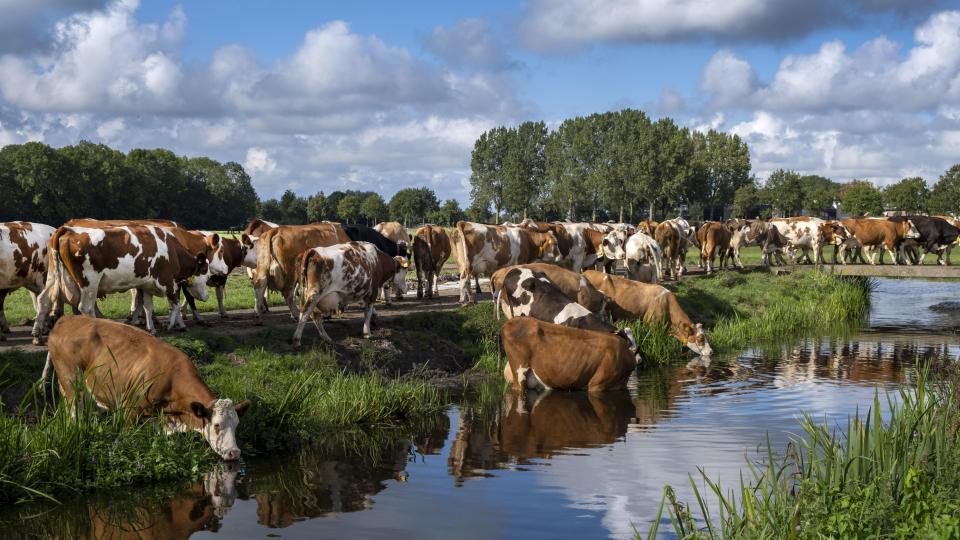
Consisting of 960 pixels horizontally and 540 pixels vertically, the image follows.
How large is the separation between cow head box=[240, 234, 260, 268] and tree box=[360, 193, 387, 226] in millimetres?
112676

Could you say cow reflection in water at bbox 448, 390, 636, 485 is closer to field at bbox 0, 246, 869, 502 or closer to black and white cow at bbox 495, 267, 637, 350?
field at bbox 0, 246, 869, 502

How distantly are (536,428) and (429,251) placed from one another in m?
12.7

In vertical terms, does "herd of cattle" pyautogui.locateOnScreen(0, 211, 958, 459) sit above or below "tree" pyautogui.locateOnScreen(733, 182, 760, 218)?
below

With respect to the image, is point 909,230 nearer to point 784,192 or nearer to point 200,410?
point 200,410

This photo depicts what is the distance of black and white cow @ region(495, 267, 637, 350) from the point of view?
16.2 meters

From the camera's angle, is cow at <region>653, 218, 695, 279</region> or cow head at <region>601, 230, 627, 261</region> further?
cow at <region>653, 218, 695, 279</region>

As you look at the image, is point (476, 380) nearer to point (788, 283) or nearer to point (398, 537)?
point (398, 537)

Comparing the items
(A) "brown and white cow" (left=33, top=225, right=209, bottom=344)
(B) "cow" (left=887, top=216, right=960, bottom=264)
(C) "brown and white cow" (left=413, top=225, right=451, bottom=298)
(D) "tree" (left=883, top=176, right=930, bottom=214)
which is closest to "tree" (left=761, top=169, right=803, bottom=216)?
(D) "tree" (left=883, top=176, right=930, bottom=214)

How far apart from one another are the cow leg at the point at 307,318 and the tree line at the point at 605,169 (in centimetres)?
8529

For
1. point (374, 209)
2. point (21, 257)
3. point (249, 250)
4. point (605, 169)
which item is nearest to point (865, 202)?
point (605, 169)

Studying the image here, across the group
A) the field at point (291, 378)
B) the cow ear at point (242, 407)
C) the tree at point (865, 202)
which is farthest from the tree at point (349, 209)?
the cow ear at point (242, 407)

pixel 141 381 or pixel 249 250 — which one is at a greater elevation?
pixel 249 250

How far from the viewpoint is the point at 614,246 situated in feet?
92.3

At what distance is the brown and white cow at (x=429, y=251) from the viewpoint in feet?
80.5
